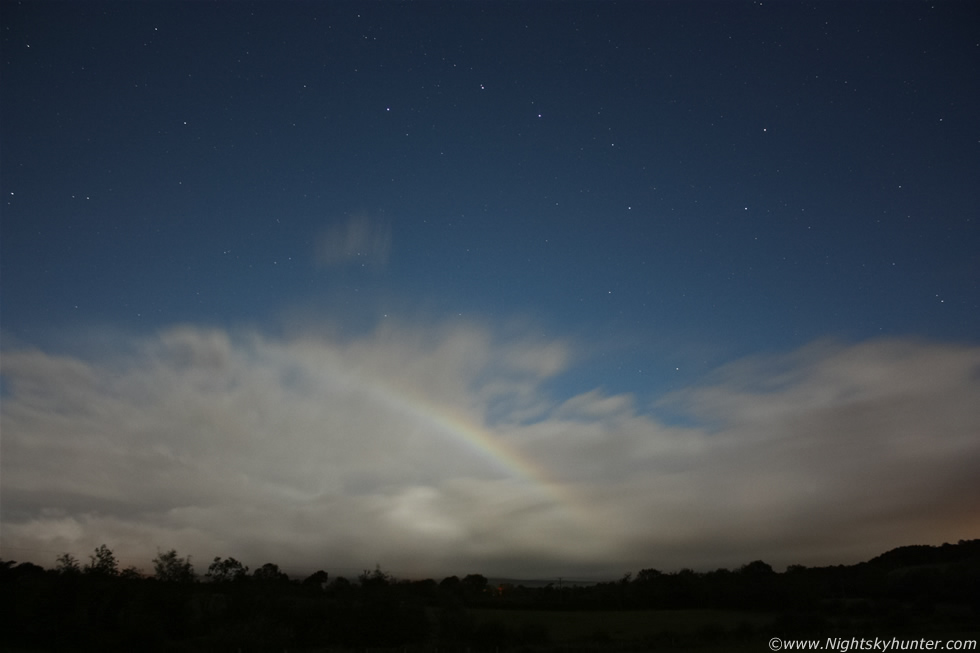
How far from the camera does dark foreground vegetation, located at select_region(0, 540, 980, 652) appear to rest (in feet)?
144

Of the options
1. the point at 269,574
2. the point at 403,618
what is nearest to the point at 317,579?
the point at 269,574

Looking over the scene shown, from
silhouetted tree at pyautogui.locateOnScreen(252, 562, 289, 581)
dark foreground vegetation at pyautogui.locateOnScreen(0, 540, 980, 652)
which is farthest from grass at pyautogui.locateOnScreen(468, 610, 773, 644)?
silhouetted tree at pyautogui.locateOnScreen(252, 562, 289, 581)

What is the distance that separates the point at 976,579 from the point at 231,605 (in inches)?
2699

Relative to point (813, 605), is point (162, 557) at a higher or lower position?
higher

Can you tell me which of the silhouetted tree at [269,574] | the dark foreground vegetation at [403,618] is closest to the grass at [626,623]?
the dark foreground vegetation at [403,618]

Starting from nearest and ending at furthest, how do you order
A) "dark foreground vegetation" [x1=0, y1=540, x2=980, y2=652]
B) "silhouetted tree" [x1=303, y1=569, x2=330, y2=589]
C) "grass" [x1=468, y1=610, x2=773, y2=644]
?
"dark foreground vegetation" [x1=0, y1=540, x2=980, y2=652] → "grass" [x1=468, y1=610, x2=773, y2=644] → "silhouetted tree" [x1=303, y1=569, x2=330, y2=589]

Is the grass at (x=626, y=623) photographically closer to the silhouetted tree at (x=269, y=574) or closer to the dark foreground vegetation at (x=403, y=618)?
the dark foreground vegetation at (x=403, y=618)

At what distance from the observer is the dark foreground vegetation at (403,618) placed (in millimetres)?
44000

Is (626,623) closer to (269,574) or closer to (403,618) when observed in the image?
(403,618)

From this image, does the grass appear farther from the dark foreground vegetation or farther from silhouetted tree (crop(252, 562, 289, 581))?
silhouetted tree (crop(252, 562, 289, 581))

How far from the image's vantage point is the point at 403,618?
2046 inches

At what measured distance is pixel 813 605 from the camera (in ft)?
222

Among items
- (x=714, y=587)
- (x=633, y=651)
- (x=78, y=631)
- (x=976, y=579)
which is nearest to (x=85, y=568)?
(x=78, y=631)

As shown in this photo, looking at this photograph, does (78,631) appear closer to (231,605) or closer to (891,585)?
(231,605)
